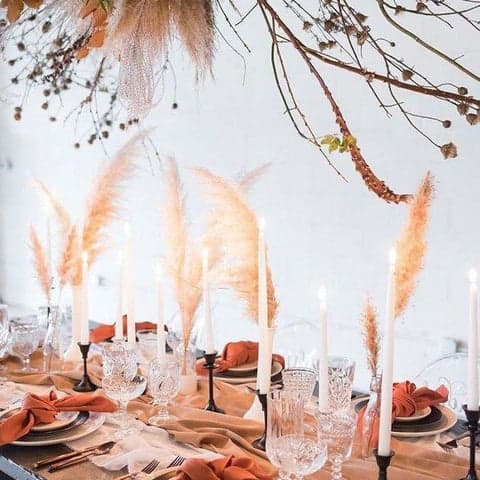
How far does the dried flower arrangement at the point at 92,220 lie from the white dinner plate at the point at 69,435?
52 centimetres

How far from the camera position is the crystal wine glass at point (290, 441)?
1270mm

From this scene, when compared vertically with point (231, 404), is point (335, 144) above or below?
above

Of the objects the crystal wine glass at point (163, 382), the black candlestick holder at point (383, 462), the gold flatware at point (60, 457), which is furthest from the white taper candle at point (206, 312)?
the black candlestick holder at point (383, 462)

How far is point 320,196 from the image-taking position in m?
2.92

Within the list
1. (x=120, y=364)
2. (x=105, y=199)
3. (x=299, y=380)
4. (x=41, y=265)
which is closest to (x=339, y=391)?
(x=299, y=380)

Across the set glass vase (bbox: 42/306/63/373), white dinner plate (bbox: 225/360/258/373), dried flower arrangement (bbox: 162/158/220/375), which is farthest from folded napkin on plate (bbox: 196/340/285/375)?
glass vase (bbox: 42/306/63/373)

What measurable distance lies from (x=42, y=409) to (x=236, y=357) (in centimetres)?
59

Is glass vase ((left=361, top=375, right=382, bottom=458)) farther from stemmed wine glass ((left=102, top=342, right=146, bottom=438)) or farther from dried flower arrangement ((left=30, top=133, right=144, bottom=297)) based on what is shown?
dried flower arrangement ((left=30, top=133, right=144, bottom=297))

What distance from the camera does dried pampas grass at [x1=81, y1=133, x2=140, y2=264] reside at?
195cm

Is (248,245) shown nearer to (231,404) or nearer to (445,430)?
(231,404)

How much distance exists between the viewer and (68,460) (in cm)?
146

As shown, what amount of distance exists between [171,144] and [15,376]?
5.32 ft

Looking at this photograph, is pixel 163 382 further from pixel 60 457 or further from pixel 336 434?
pixel 336 434

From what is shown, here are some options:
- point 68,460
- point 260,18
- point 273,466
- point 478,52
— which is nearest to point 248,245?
point 273,466
